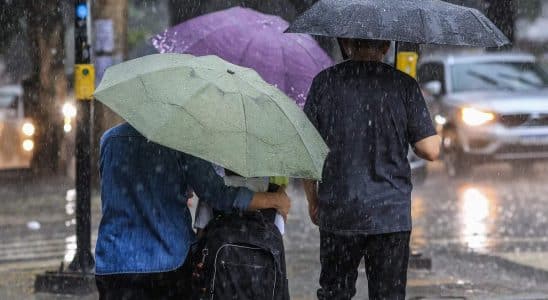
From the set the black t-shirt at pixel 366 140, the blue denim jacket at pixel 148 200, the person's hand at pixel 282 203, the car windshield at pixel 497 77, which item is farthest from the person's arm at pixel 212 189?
the car windshield at pixel 497 77

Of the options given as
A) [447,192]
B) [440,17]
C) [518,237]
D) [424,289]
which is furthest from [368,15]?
[447,192]

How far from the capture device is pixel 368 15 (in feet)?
18.3

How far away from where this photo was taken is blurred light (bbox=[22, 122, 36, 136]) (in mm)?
20347

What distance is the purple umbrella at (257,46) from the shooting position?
654 cm

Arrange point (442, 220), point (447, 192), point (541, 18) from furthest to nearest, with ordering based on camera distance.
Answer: point (541, 18)
point (447, 192)
point (442, 220)

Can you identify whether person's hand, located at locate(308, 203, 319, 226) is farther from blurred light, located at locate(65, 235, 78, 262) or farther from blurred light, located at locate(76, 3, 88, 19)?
blurred light, located at locate(65, 235, 78, 262)

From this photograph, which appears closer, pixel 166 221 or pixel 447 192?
pixel 166 221

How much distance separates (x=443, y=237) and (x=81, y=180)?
12.7ft

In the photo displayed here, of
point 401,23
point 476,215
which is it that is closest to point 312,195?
point 401,23

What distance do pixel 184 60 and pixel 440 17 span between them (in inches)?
55.8

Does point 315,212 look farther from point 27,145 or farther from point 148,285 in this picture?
point 27,145

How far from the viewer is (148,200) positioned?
4.56 m

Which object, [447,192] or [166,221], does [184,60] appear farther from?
[447,192]

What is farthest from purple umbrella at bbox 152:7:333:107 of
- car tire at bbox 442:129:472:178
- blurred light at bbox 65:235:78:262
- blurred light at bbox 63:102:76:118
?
blurred light at bbox 63:102:76:118
